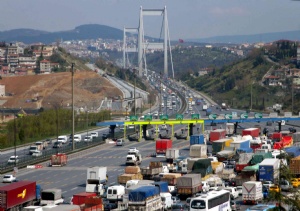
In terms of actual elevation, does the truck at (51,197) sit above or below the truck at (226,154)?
below

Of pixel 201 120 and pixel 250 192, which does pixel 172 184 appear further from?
pixel 201 120

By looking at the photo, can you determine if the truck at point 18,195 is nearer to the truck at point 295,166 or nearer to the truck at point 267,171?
the truck at point 267,171

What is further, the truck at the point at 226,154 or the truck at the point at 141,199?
the truck at the point at 226,154

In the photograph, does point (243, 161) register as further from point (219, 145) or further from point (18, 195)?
point (18, 195)

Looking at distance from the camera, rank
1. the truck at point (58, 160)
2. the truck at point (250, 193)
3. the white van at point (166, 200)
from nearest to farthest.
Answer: the white van at point (166, 200) → the truck at point (250, 193) → the truck at point (58, 160)

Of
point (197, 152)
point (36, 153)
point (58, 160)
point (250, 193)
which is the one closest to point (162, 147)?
point (197, 152)

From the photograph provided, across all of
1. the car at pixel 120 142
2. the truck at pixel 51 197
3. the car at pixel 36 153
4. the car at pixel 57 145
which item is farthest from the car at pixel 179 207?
the car at pixel 120 142

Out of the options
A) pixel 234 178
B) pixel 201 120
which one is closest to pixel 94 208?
pixel 234 178

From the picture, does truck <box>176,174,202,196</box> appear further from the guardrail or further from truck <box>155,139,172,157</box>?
truck <box>155,139,172,157</box>
